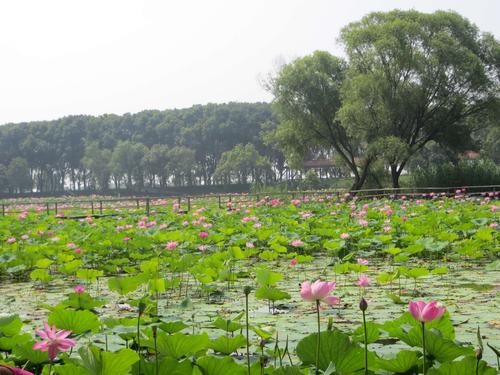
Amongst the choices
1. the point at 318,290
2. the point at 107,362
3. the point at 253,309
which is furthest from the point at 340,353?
the point at 253,309

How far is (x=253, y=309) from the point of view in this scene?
3.21 meters

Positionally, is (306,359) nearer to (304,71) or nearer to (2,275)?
(2,275)

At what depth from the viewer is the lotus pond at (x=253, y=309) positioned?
4.52 ft

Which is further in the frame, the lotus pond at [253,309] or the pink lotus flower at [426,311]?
the lotus pond at [253,309]

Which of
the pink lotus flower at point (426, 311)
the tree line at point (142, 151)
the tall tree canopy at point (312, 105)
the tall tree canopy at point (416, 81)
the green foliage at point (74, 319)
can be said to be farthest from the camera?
the tree line at point (142, 151)

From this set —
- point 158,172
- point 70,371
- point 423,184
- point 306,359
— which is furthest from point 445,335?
point 158,172

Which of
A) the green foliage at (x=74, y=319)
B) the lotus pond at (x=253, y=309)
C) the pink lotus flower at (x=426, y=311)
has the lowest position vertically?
the lotus pond at (x=253, y=309)

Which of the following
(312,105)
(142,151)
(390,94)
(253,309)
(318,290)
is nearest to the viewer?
(318,290)

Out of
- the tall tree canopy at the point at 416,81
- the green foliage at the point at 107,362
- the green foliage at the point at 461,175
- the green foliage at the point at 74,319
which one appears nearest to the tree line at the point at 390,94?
the tall tree canopy at the point at 416,81

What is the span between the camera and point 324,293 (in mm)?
1371

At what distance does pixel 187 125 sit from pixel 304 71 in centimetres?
5149

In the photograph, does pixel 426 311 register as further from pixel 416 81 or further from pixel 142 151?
pixel 142 151

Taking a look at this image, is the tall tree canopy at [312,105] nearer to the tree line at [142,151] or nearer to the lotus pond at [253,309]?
the lotus pond at [253,309]

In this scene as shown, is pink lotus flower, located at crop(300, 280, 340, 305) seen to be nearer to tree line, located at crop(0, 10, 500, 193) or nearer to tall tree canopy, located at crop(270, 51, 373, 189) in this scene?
tree line, located at crop(0, 10, 500, 193)
